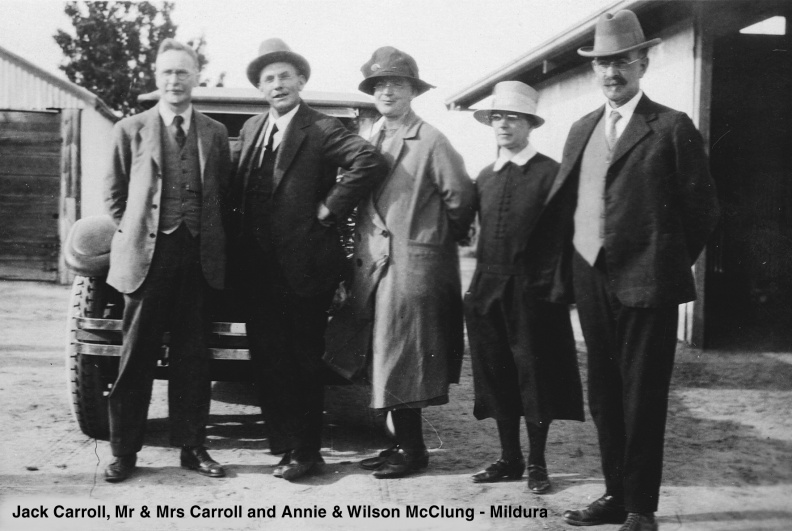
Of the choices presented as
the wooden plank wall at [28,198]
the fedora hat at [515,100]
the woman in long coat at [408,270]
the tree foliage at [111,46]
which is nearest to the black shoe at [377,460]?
the woman in long coat at [408,270]

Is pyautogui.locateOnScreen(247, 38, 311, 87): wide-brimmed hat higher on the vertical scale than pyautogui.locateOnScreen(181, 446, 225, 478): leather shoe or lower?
higher

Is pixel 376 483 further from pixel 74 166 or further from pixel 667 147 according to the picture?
pixel 74 166

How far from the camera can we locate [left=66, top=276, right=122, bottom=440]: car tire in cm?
376

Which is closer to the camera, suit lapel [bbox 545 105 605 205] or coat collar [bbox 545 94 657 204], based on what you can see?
coat collar [bbox 545 94 657 204]

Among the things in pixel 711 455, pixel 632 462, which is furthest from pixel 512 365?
pixel 711 455

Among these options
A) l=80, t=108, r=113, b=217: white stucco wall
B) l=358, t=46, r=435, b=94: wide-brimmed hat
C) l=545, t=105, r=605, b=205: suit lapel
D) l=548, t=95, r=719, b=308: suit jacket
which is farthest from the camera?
l=80, t=108, r=113, b=217: white stucco wall

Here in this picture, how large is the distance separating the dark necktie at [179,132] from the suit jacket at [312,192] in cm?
33

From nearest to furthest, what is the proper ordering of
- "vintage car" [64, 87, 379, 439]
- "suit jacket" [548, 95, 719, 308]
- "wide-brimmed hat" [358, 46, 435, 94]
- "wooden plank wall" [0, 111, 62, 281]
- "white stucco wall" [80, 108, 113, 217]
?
"suit jacket" [548, 95, 719, 308]
"wide-brimmed hat" [358, 46, 435, 94]
"vintage car" [64, 87, 379, 439]
"wooden plank wall" [0, 111, 62, 281]
"white stucco wall" [80, 108, 113, 217]

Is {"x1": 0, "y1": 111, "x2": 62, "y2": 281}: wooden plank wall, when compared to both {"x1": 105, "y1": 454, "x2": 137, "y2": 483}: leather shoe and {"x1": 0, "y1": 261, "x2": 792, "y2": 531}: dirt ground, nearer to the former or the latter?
{"x1": 0, "y1": 261, "x2": 792, "y2": 531}: dirt ground

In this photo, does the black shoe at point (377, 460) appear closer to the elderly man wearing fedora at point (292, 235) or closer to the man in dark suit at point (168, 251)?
the elderly man wearing fedora at point (292, 235)

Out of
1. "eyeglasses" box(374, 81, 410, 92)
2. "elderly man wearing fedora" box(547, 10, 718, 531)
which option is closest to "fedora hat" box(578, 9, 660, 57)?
"elderly man wearing fedora" box(547, 10, 718, 531)

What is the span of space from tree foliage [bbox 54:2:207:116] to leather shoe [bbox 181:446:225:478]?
402 cm

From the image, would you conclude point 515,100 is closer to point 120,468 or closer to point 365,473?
point 365,473

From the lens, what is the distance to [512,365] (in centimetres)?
343
